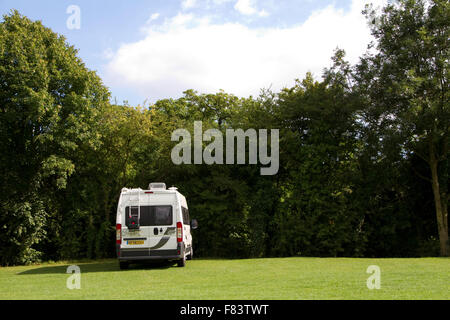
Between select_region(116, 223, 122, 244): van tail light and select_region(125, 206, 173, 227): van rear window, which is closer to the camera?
select_region(116, 223, 122, 244): van tail light

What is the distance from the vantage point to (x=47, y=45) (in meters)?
20.2

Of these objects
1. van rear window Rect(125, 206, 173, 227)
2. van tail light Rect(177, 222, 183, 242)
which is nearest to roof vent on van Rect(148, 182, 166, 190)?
van rear window Rect(125, 206, 173, 227)

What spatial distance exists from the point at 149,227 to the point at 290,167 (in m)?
9.99

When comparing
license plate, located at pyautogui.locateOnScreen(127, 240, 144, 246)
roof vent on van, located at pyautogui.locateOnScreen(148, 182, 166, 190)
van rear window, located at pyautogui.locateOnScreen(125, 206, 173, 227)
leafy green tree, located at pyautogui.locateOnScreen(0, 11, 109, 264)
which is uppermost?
leafy green tree, located at pyautogui.locateOnScreen(0, 11, 109, 264)

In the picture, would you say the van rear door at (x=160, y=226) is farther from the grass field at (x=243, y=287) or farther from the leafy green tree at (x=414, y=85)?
the leafy green tree at (x=414, y=85)

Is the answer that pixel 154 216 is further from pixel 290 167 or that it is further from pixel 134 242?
pixel 290 167

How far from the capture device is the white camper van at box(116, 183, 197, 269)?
14414mm

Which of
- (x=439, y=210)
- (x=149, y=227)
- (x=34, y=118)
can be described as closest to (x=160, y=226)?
(x=149, y=227)

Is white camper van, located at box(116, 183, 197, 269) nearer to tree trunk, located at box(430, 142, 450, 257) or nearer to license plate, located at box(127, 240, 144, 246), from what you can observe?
license plate, located at box(127, 240, 144, 246)

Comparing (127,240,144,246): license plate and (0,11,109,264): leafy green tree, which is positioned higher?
(0,11,109,264): leafy green tree

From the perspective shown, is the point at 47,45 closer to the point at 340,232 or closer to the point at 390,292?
the point at 340,232

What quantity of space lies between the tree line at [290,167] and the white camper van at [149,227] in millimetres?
6276

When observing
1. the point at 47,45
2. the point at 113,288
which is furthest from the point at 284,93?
the point at 113,288
